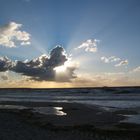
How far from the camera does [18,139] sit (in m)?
16.3

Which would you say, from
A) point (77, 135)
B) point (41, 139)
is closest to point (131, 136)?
point (77, 135)

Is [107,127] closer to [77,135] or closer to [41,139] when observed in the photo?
[77,135]

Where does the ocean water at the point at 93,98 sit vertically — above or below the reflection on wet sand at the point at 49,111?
above

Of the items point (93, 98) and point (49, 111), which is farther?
point (93, 98)

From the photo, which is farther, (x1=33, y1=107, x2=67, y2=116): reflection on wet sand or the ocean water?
the ocean water

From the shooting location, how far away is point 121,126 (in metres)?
22.6

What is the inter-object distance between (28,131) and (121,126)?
734 centimetres

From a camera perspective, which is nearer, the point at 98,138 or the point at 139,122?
the point at 98,138

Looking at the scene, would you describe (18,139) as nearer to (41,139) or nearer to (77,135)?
(41,139)

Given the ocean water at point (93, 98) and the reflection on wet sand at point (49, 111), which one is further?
the ocean water at point (93, 98)

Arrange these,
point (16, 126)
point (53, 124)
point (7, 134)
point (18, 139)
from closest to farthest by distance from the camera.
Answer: point (18, 139)
point (7, 134)
point (16, 126)
point (53, 124)

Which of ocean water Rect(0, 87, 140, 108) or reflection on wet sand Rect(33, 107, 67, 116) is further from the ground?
ocean water Rect(0, 87, 140, 108)

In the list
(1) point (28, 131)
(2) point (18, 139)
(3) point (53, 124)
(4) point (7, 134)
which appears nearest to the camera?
(2) point (18, 139)

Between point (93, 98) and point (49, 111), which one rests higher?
point (93, 98)
